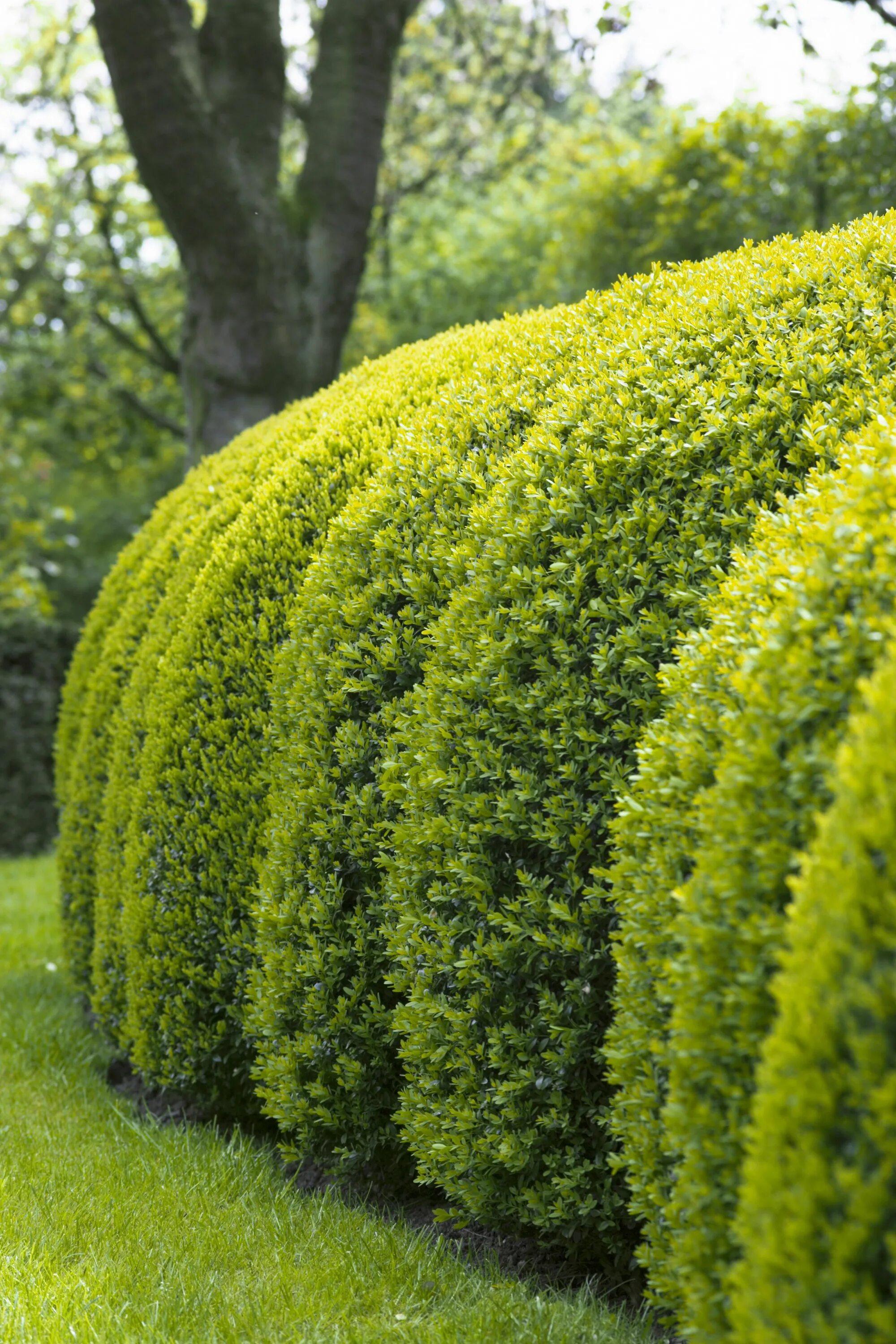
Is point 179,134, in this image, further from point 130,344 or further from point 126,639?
point 130,344

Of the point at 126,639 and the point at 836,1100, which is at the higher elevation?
the point at 126,639

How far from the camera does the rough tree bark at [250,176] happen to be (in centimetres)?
771

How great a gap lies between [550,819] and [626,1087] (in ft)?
2.35

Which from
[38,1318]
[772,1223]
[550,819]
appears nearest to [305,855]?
[550,819]

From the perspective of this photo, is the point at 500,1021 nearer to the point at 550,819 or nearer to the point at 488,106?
the point at 550,819

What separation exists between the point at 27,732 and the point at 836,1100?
40.2 ft

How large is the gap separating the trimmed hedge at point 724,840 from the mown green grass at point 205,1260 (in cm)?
67

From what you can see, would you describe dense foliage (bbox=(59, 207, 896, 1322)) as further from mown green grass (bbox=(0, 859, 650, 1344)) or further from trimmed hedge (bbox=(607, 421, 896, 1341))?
mown green grass (bbox=(0, 859, 650, 1344))

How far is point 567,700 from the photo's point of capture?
2986mm

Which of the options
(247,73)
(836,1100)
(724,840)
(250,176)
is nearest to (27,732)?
(250,176)

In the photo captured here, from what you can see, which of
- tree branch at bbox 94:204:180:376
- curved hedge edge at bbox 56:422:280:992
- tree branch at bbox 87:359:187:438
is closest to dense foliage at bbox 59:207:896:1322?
curved hedge edge at bbox 56:422:280:992

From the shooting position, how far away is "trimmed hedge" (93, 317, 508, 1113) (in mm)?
4305

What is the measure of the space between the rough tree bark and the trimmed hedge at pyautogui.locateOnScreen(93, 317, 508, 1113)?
13.1ft

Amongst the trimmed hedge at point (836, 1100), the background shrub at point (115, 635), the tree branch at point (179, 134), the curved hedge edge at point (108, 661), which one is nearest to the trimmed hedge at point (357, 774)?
the background shrub at point (115, 635)
